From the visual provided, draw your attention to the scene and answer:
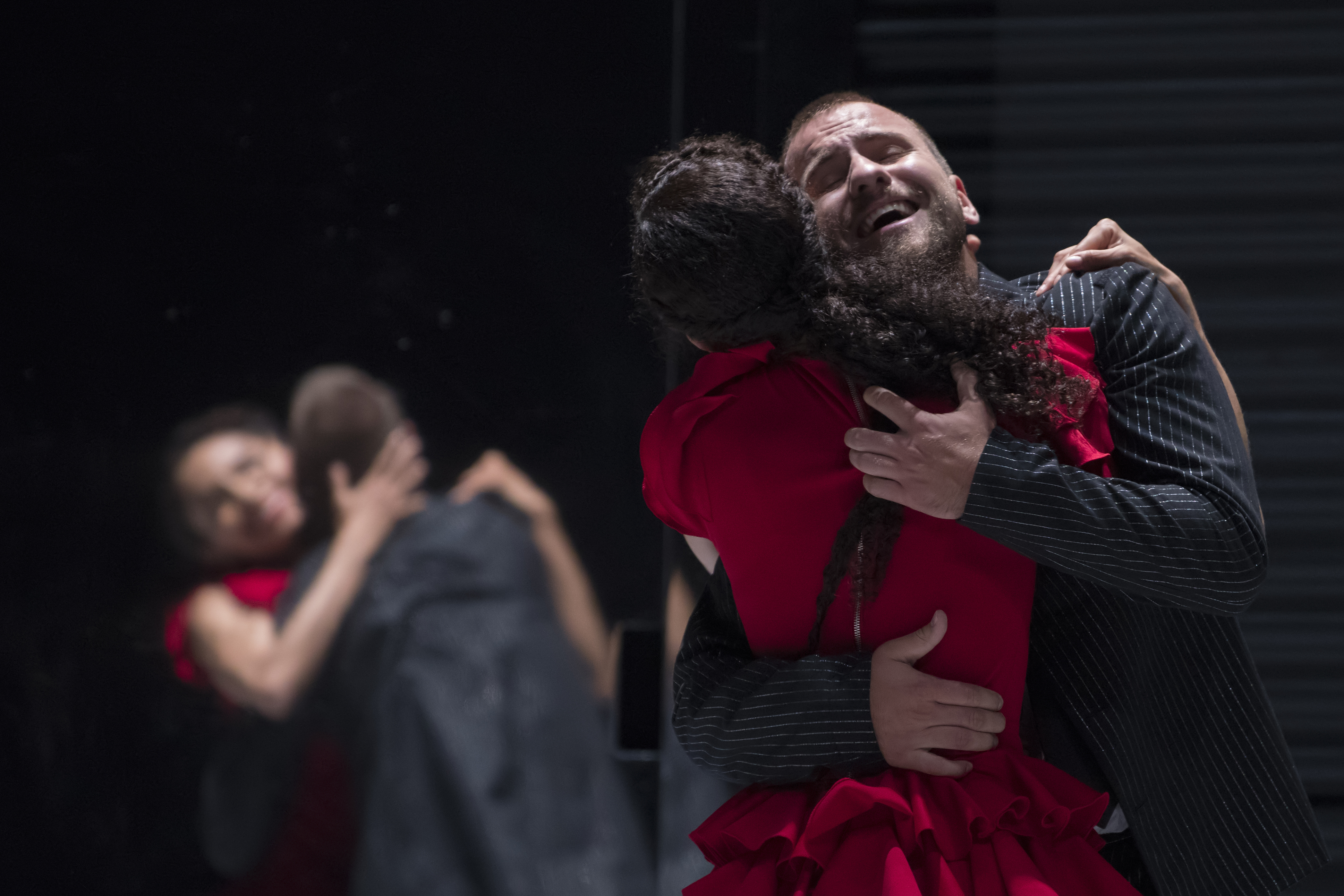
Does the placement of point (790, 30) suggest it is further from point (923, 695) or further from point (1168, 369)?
point (923, 695)

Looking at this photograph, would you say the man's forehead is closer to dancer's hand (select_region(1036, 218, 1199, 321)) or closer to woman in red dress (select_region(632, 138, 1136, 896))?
dancer's hand (select_region(1036, 218, 1199, 321))

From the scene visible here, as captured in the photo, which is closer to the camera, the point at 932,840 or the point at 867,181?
the point at 932,840

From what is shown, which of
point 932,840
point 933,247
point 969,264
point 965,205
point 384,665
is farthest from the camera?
point 384,665

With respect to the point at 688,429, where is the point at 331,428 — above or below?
below

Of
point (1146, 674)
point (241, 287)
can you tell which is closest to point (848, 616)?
point (1146, 674)

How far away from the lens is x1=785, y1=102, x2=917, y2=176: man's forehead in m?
1.69

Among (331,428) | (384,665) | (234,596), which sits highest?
(331,428)

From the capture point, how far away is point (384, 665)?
94.9 inches

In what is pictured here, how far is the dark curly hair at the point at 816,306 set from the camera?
3.65 feet

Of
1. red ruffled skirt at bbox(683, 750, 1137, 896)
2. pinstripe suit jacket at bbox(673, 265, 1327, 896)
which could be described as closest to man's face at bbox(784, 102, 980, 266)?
pinstripe suit jacket at bbox(673, 265, 1327, 896)

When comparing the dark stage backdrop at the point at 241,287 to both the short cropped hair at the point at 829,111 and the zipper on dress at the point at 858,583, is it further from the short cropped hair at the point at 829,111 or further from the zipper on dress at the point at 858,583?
the zipper on dress at the point at 858,583

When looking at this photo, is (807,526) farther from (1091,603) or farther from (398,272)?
(398,272)

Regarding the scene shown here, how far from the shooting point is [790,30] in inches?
95.0

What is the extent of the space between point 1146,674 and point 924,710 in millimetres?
429
